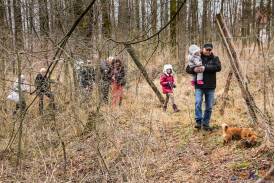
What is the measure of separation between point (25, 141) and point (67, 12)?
10.1 feet

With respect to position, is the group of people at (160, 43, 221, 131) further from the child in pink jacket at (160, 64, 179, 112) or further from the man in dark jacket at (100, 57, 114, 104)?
the child in pink jacket at (160, 64, 179, 112)

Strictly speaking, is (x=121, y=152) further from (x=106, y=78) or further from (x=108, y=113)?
(x=106, y=78)

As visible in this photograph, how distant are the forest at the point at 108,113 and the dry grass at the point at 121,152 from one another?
0.02 metres

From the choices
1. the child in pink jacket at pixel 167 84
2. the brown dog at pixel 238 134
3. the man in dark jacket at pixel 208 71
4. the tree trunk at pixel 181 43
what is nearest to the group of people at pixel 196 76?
the man in dark jacket at pixel 208 71

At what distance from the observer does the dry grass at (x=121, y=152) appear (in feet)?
23.0

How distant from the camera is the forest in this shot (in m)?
6.91

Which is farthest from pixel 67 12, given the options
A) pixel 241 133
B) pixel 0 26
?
pixel 241 133

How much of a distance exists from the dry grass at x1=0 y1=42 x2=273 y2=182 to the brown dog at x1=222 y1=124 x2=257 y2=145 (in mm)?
111

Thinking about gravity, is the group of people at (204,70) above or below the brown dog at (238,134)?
above

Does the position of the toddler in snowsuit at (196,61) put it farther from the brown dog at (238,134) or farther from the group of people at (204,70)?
the brown dog at (238,134)

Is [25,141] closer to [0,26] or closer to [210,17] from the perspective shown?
[0,26]

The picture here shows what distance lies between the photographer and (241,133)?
7.80 meters

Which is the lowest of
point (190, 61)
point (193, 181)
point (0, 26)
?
point (193, 181)

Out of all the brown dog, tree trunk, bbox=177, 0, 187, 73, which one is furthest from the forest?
tree trunk, bbox=177, 0, 187, 73
